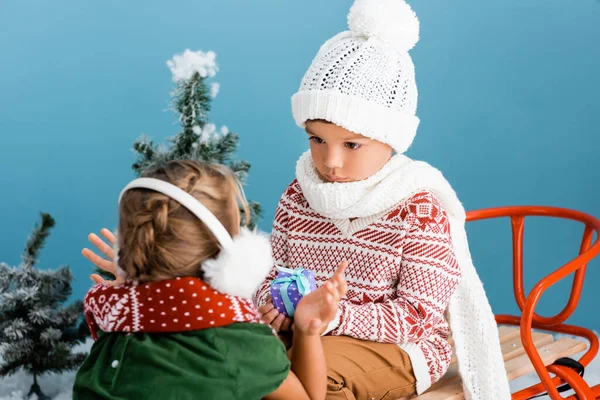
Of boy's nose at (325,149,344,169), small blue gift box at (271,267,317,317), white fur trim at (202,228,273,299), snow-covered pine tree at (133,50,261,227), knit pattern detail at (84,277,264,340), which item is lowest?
small blue gift box at (271,267,317,317)

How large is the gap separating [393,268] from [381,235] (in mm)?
76

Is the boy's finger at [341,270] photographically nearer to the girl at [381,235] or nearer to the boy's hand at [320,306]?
the boy's hand at [320,306]

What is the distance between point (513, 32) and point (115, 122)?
5.43ft

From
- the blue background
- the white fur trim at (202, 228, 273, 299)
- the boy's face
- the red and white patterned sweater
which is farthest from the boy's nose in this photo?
the blue background

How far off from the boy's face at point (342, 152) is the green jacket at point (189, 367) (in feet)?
1.78

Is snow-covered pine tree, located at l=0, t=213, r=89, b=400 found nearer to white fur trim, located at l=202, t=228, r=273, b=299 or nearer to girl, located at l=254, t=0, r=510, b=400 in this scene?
girl, located at l=254, t=0, r=510, b=400

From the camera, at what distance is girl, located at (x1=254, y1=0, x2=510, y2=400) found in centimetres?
175

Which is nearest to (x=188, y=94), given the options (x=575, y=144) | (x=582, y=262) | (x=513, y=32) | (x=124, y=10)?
(x=124, y=10)

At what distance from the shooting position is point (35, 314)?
2918mm

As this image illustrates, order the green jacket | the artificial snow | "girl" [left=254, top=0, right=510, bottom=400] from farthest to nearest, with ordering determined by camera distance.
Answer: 1. the artificial snow
2. "girl" [left=254, top=0, right=510, bottom=400]
3. the green jacket

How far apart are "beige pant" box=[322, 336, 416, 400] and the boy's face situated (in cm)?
35

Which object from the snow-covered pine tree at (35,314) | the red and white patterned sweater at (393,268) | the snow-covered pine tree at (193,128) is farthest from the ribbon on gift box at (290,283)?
the snow-covered pine tree at (35,314)

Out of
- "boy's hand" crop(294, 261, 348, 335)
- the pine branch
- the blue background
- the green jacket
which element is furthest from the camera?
the blue background

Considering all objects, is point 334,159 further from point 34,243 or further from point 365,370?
point 34,243
